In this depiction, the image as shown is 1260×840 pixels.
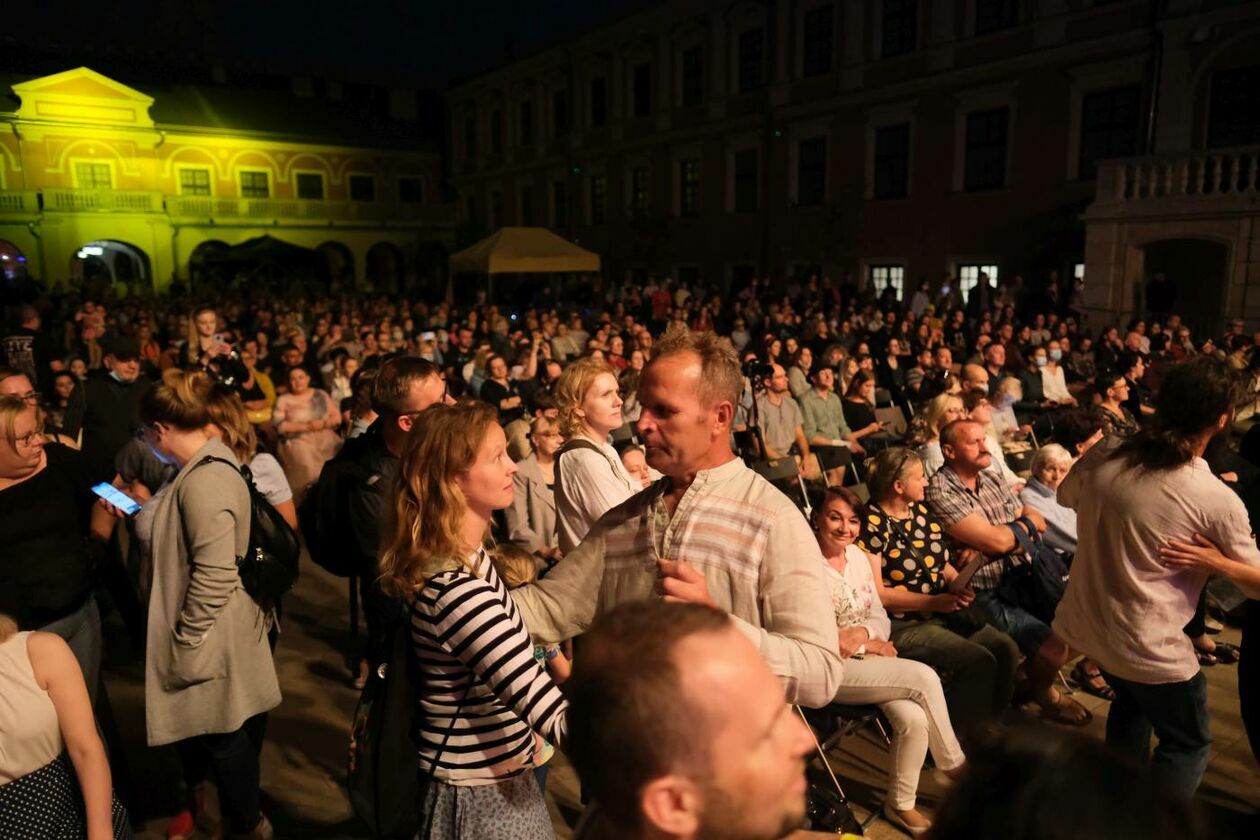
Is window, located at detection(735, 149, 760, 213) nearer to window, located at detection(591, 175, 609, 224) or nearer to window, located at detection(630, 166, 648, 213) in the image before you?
window, located at detection(630, 166, 648, 213)

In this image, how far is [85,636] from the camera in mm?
3174

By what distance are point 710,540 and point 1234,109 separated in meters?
18.8

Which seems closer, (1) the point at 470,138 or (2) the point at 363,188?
(1) the point at 470,138

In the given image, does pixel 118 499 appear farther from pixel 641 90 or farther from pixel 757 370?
pixel 641 90

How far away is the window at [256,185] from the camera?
1529 inches

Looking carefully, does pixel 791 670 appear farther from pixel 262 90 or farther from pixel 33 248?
pixel 262 90

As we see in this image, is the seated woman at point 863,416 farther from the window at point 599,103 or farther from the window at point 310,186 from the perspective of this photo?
the window at point 310,186

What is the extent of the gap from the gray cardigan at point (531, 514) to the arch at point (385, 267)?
4065 cm

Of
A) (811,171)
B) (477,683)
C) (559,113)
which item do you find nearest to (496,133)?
(559,113)

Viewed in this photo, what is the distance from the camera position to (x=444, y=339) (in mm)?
13359

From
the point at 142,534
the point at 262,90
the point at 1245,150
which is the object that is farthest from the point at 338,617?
the point at 262,90

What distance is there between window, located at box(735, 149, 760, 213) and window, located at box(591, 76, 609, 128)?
6.79 metres

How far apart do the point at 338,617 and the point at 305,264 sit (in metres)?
28.6

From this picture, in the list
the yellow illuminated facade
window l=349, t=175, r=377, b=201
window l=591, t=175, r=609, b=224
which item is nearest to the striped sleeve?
window l=591, t=175, r=609, b=224
